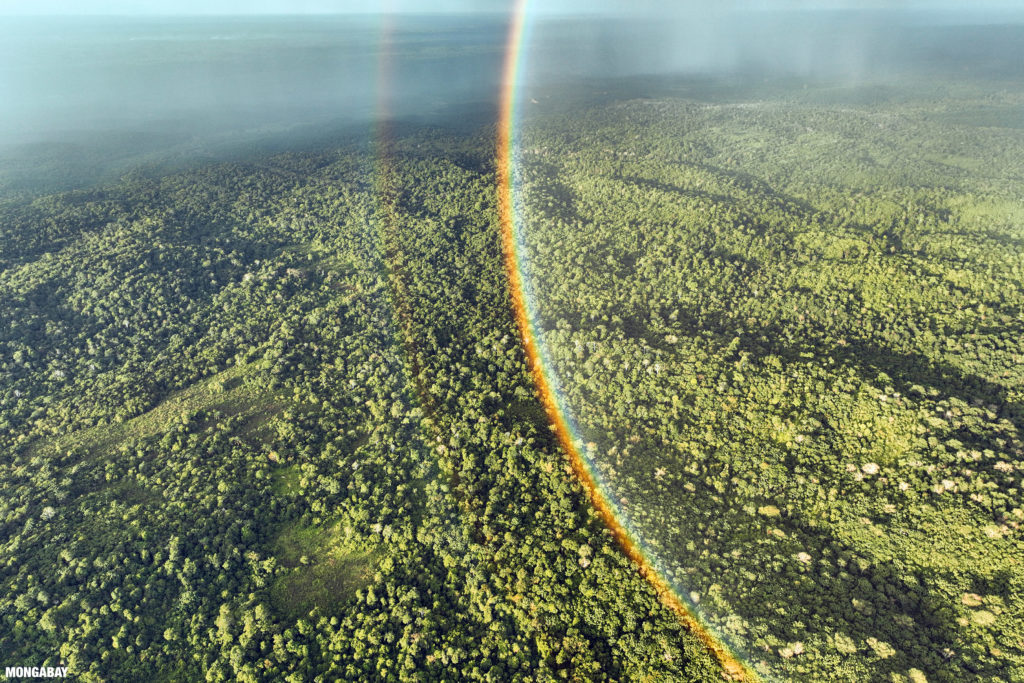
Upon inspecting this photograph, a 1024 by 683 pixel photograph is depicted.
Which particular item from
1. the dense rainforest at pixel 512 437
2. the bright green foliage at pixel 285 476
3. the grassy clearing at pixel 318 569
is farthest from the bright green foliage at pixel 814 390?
the grassy clearing at pixel 318 569

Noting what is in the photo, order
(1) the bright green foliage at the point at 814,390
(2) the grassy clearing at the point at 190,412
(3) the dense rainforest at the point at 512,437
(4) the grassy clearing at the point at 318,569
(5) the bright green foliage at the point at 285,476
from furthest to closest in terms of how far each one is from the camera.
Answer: (2) the grassy clearing at the point at 190,412 < (4) the grassy clearing at the point at 318,569 < (1) the bright green foliage at the point at 814,390 < (3) the dense rainforest at the point at 512,437 < (5) the bright green foliage at the point at 285,476

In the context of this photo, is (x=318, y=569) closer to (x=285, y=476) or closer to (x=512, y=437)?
(x=285, y=476)

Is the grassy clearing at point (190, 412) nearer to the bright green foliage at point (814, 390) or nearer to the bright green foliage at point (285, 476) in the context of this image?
the bright green foliage at point (285, 476)

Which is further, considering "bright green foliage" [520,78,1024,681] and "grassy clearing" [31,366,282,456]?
"grassy clearing" [31,366,282,456]

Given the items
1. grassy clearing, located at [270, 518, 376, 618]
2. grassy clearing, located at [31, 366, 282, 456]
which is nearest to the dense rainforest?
grassy clearing, located at [270, 518, 376, 618]

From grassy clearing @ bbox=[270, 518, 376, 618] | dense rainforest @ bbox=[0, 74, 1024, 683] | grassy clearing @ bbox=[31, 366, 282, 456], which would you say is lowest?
grassy clearing @ bbox=[270, 518, 376, 618]

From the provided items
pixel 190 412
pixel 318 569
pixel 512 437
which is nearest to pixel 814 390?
pixel 512 437

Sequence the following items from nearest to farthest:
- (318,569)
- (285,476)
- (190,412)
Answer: (318,569)
(285,476)
(190,412)

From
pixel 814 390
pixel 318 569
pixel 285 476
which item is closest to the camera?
pixel 318 569

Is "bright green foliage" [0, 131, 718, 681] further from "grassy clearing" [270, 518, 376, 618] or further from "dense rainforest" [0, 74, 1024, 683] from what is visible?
"dense rainforest" [0, 74, 1024, 683]
